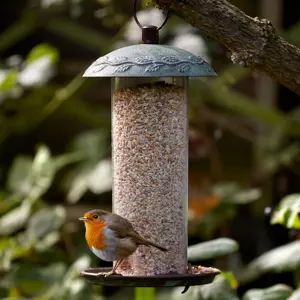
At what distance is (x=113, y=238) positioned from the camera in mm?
2652

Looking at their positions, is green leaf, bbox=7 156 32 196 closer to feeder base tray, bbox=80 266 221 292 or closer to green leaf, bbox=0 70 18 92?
green leaf, bbox=0 70 18 92

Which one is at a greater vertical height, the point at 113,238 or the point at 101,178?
the point at 101,178

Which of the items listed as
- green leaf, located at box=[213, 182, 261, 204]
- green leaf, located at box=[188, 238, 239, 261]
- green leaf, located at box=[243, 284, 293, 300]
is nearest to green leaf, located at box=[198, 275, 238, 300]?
green leaf, located at box=[188, 238, 239, 261]

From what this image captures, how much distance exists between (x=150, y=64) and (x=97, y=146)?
287 centimetres

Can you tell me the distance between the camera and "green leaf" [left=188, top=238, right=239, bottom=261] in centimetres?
299

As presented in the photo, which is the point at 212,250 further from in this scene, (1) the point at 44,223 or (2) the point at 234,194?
(2) the point at 234,194

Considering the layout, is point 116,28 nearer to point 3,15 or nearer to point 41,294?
point 3,15

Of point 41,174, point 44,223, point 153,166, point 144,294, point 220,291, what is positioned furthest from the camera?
point 41,174

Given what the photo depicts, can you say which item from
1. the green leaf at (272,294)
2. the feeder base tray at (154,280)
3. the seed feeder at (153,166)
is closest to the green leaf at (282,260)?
the green leaf at (272,294)

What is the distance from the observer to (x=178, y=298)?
3.48 m

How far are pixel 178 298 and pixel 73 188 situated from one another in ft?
5.98

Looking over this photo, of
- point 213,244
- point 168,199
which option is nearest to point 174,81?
point 168,199

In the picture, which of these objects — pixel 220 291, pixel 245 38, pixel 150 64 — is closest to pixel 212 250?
pixel 220 291

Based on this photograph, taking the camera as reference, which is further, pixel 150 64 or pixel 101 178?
pixel 101 178
